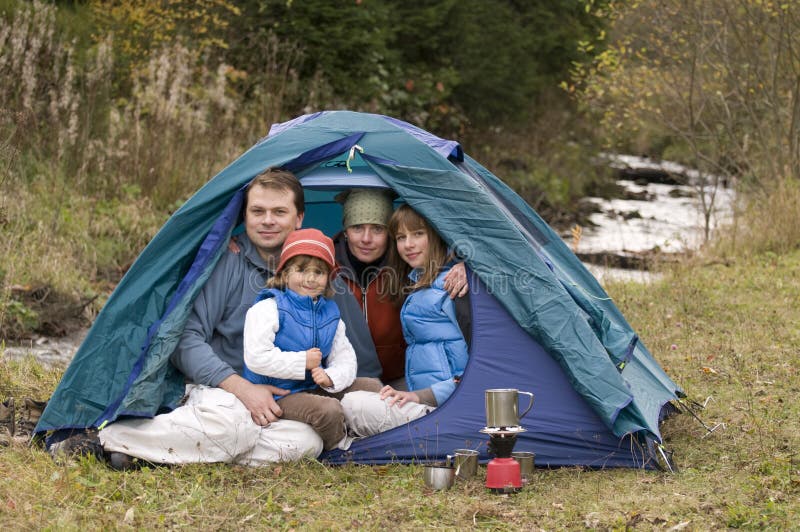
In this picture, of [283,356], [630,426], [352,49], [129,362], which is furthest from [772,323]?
[352,49]

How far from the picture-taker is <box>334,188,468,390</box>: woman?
15.9 ft

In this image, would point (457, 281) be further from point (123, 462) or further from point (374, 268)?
point (123, 462)

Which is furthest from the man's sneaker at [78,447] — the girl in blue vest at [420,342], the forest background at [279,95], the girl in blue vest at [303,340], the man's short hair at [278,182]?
the forest background at [279,95]

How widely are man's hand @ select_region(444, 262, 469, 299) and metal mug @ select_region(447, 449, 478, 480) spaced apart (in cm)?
73

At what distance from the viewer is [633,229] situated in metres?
14.4

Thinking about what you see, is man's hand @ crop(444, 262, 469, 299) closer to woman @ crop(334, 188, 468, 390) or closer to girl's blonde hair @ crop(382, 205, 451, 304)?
girl's blonde hair @ crop(382, 205, 451, 304)

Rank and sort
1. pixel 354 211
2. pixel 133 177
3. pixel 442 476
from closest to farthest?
pixel 442 476
pixel 354 211
pixel 133 177

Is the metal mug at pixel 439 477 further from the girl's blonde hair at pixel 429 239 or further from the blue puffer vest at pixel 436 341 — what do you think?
the girl's blonde hair at pixel 429 239

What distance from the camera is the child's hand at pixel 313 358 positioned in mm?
4207

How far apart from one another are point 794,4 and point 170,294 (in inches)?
308

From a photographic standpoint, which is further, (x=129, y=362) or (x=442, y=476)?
(x=129, y=362)

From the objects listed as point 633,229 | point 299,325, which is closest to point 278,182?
point 299,325

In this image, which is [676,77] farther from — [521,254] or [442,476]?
[442,476]

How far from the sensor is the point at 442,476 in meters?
3.97
